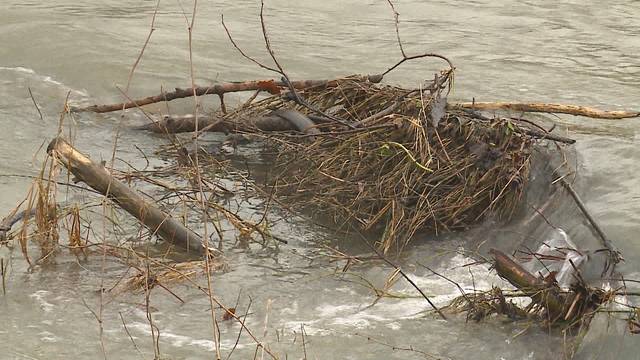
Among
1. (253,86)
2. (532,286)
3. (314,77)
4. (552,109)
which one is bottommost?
(314,77)

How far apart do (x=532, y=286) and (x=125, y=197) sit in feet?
6.76

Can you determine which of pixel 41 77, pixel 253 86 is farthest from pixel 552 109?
pixel 41 77

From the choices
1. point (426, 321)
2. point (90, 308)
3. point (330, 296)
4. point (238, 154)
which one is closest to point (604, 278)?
point (426, 321)

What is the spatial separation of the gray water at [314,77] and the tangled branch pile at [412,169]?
17cm

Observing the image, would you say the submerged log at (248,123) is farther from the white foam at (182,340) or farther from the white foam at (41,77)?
the white foam at (182,340)

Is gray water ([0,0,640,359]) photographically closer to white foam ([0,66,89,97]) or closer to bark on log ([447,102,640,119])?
white foam ([0,66,89,97])

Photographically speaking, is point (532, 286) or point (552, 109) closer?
point (532, 286)

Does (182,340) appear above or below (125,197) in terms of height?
below

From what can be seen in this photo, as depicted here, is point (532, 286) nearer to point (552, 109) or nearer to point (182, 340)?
point (182, 340)

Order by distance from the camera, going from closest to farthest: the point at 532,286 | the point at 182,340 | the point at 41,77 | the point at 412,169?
1. the point at 182,340
2. the point at 532,286
3. the point at 412,169
4. the point at 41,77

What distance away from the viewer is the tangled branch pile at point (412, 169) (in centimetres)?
633

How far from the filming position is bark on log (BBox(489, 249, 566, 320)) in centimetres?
500

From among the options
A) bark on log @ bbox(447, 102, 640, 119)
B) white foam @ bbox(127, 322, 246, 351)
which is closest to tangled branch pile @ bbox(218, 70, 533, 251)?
bark on log @ bbox(447, 102, 640, 119)

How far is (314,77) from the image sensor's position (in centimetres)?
929
